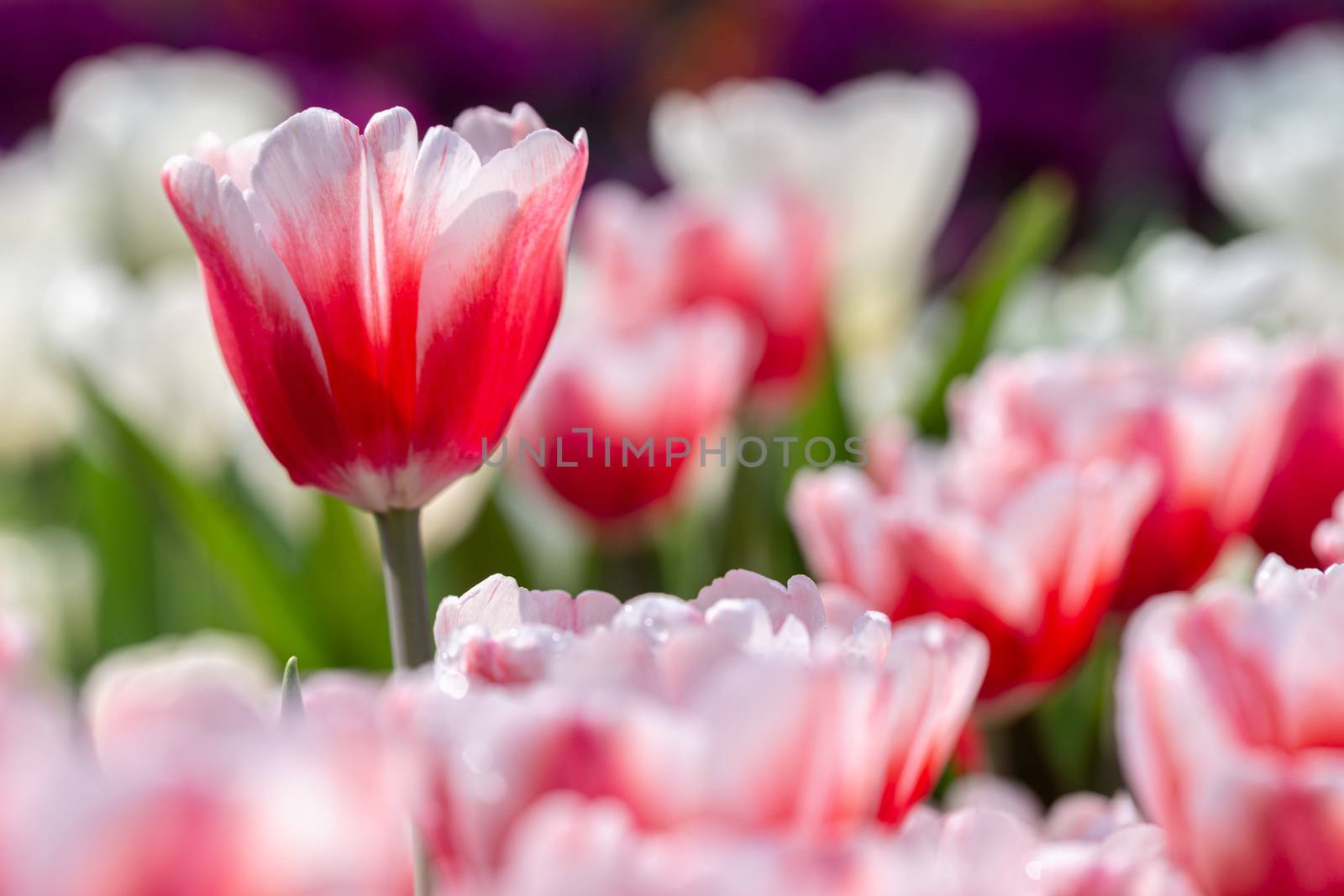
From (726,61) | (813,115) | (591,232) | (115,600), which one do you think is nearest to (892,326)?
(813,115)

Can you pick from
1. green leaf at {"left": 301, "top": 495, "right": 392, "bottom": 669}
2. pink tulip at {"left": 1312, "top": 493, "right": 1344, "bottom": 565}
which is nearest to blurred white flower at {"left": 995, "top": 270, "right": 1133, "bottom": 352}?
green leaf at {"left": 301, "top": 495, "right": 392, "bottom": 669}

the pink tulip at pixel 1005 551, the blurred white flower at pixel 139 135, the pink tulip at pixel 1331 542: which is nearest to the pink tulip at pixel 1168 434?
the pink tulip at pixel 1005 551

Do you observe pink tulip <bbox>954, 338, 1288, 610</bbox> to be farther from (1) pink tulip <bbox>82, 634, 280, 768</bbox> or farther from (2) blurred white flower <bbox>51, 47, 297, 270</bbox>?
(2) blurred white flower <bbox>51, 47, 297, 270</bbox>

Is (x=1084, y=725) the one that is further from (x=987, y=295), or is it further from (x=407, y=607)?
(x=407, y=607)

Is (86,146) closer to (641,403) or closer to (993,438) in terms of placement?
(641,403)

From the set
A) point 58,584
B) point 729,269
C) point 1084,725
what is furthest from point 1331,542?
point 58,584

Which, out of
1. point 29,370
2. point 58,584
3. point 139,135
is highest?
point 139,135

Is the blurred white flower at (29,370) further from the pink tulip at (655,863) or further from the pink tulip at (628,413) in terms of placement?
the pink tulip at (655,863)
